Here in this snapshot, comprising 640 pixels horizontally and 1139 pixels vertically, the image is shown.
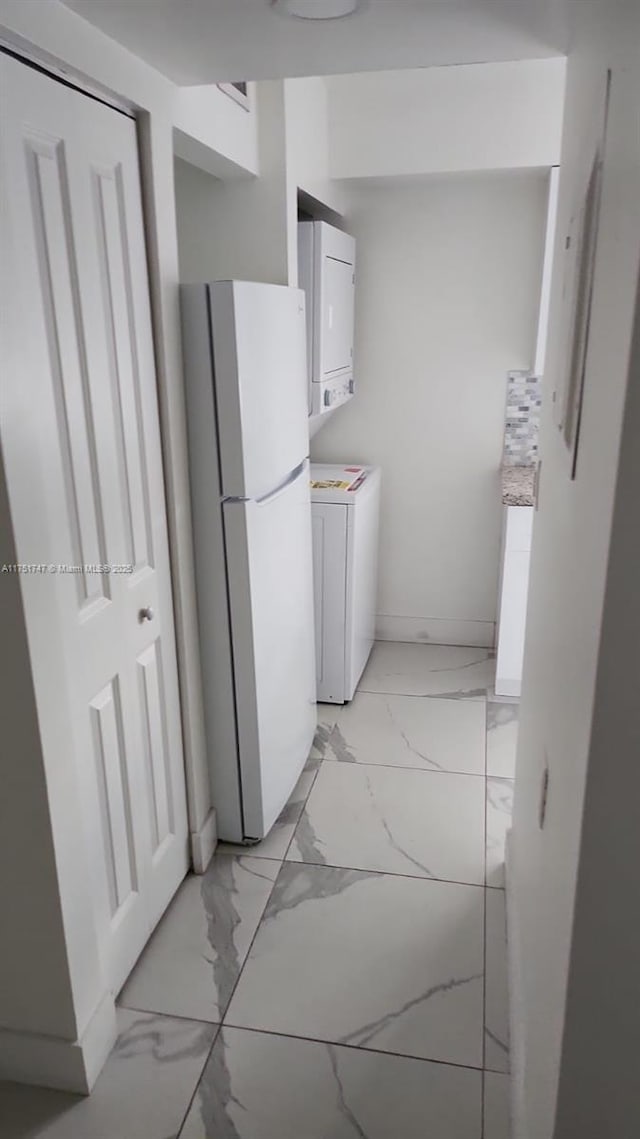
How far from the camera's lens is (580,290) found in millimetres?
1304

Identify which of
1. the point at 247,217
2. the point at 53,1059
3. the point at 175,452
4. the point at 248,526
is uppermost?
the point at 247,217

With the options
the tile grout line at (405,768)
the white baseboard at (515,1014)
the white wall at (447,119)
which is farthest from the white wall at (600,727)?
the white wall at (447,119)

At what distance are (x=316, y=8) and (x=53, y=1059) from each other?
209cm

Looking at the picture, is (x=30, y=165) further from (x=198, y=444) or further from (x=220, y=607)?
(x=220, y=607)

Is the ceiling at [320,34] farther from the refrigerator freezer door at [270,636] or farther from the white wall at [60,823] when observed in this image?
the refrigerator freezer door at [270,636]

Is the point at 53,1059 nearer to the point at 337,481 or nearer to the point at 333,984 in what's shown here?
the point at 333,984

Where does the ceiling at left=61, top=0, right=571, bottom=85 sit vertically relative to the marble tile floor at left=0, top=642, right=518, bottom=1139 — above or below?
above

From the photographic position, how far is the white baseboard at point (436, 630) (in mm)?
3969

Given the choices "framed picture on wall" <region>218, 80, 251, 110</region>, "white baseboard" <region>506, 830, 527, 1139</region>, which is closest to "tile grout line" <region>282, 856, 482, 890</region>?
"white baseboard" <region>506, 830, 527, 1139</region>

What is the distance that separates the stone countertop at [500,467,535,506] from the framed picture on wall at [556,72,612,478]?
5.05ft

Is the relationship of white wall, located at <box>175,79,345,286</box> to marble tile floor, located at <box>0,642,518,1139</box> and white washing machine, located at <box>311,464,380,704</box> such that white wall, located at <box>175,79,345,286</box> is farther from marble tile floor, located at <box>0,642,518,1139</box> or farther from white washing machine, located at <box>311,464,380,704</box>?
marble tile floor, located at <box>0,642,518,1139</box>

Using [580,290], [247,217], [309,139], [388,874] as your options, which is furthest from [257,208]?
[388,874]

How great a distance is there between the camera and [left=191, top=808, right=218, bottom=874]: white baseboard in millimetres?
2314

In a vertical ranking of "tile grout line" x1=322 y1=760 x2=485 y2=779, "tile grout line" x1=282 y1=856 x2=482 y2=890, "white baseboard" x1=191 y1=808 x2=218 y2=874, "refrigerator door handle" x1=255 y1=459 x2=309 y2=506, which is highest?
"refrigerator door handle" x1=255 y1=459 x2=309 y2=506
